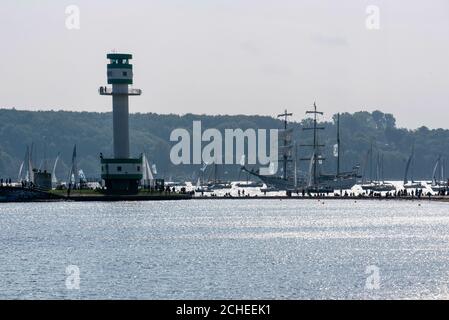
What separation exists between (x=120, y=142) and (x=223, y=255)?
9525cm

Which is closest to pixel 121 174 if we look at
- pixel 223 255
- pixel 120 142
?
pixel 120 142

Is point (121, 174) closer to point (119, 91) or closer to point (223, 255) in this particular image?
point (119, 91)

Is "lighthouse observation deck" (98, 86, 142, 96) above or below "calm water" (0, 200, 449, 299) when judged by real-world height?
above

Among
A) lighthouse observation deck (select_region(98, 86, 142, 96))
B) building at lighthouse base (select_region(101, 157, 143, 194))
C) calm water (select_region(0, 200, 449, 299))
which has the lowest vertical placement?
calm water (select_region(0, 200, 449, 299))

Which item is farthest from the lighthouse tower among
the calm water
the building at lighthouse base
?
the calm water

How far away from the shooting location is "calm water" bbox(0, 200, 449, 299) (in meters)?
67.8

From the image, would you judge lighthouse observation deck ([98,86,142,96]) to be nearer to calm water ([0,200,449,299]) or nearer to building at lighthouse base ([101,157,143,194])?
building at lighthouse base ([101,157,143,194])

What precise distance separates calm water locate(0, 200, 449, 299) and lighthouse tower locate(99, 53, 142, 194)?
29.5 m

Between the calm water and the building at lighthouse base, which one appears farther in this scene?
the building at lighthouse base

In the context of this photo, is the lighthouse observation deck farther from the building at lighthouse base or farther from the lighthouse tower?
the building at lighthouse base

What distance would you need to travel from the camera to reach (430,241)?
10431 cm

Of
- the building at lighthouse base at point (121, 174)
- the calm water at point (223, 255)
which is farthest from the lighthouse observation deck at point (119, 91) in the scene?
the calm water at point (223, 255)
